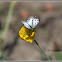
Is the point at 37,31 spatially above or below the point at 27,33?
below

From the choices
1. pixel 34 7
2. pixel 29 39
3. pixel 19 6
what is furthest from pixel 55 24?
pixel 29 39

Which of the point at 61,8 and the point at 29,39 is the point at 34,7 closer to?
the point at 61,8

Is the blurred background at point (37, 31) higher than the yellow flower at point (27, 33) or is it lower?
lower

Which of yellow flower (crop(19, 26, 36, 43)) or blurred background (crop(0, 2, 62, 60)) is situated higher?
yellow flower (crop(19, 26, 36, 43))

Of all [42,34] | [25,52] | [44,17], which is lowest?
[25,52]

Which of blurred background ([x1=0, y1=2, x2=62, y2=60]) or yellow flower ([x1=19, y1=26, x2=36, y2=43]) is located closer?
yellow flower ([x1=19, y1=26, x2=36, y2=43])

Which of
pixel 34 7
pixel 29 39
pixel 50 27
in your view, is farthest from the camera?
pixel 34 7

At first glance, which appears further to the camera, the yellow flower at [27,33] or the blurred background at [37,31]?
the blurred background at [37,31]

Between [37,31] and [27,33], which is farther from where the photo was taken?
[37,31]
